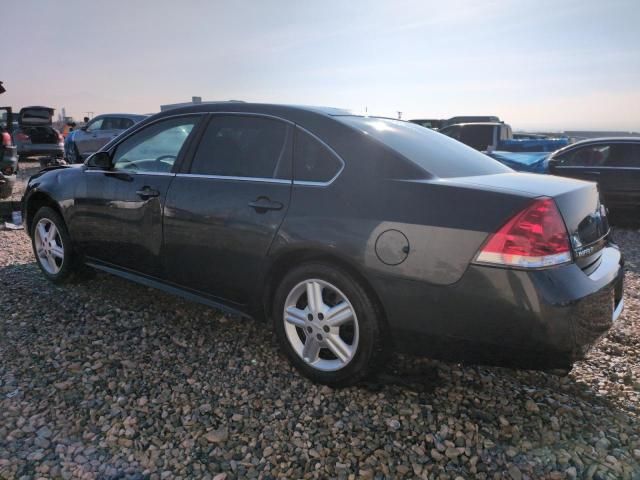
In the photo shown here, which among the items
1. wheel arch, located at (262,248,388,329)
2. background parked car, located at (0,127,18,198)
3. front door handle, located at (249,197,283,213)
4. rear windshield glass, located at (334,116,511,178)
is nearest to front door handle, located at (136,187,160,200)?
front door handle, located at (249,197,283,213)

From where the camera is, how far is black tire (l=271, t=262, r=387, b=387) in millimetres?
2486

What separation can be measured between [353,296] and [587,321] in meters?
1.08

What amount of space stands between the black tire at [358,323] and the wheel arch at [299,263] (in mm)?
19

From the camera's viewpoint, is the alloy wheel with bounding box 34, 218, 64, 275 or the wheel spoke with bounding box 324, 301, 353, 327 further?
the alloy wheel with bounding box 34, 218, 64, 275

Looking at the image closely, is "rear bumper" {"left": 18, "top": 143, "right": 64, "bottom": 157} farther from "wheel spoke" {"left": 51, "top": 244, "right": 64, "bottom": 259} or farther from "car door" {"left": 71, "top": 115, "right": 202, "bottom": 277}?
"car door" {"left": 71, "top": 115, "right": 202, "bottom": 277}

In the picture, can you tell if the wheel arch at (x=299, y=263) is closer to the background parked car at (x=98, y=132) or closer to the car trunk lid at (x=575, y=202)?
the car trunk lid at (x=575, y=202)

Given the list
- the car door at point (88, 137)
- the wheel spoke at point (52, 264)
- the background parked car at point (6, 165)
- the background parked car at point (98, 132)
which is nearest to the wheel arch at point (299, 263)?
the wheel spoke at point (52, 264)

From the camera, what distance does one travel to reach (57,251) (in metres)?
4.25

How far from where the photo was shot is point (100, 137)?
1464 centimetres

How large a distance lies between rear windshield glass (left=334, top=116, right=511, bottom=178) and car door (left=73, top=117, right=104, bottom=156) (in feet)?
45.1

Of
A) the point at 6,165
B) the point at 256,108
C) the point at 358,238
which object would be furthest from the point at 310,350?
the point at 6,165

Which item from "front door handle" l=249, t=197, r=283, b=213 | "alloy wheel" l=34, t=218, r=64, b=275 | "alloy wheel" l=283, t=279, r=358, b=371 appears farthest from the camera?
"alloy wheel" l=34, t=218, r=64, b=275

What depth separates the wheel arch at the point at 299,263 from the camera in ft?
8.18

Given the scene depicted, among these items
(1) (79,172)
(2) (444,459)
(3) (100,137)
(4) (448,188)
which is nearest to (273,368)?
(2) (444,459)
